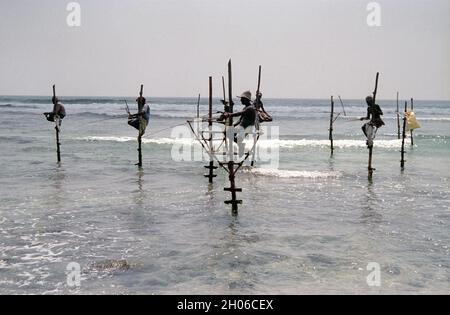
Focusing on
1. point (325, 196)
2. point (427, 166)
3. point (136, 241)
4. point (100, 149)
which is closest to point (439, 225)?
point (325, 196)

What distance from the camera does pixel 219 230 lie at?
11.2 m

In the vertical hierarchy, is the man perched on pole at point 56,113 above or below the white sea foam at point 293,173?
above

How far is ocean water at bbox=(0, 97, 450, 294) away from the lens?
26.7 ft

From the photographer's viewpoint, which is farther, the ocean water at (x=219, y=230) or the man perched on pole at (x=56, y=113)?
the man perched on pole at (x=56, y=113)

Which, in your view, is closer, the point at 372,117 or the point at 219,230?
the point at 219,230

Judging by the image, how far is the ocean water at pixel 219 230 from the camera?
8125 millimetres
